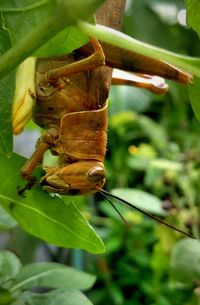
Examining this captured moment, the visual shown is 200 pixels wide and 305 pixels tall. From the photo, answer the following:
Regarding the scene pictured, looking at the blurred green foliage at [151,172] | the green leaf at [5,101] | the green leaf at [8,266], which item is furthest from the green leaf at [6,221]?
the blurred green foliage at [151,172]

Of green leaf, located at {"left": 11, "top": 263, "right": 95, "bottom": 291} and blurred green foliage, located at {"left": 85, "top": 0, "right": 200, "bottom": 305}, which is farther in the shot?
blurred green foliage, located at {"left": 85, "top": 0, "right": 200, "bottom": 305}

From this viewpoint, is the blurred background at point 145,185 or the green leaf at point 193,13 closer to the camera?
the green leaf at point 193,13

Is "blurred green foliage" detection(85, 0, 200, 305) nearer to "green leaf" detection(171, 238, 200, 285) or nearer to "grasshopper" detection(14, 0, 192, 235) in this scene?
"green leaf" detection(171, 238, 200, 285)

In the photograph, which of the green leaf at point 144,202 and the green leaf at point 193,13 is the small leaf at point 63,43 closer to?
the green leaf at point 193,13

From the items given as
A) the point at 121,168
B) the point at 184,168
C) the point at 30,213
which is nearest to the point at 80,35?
the point at 30,213

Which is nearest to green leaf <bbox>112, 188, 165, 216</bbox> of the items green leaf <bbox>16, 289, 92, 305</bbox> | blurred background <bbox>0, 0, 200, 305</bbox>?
blurred background <bbox>0, 0, 200, 305</bbox>

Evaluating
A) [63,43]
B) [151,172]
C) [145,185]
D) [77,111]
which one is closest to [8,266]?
[77,111]
